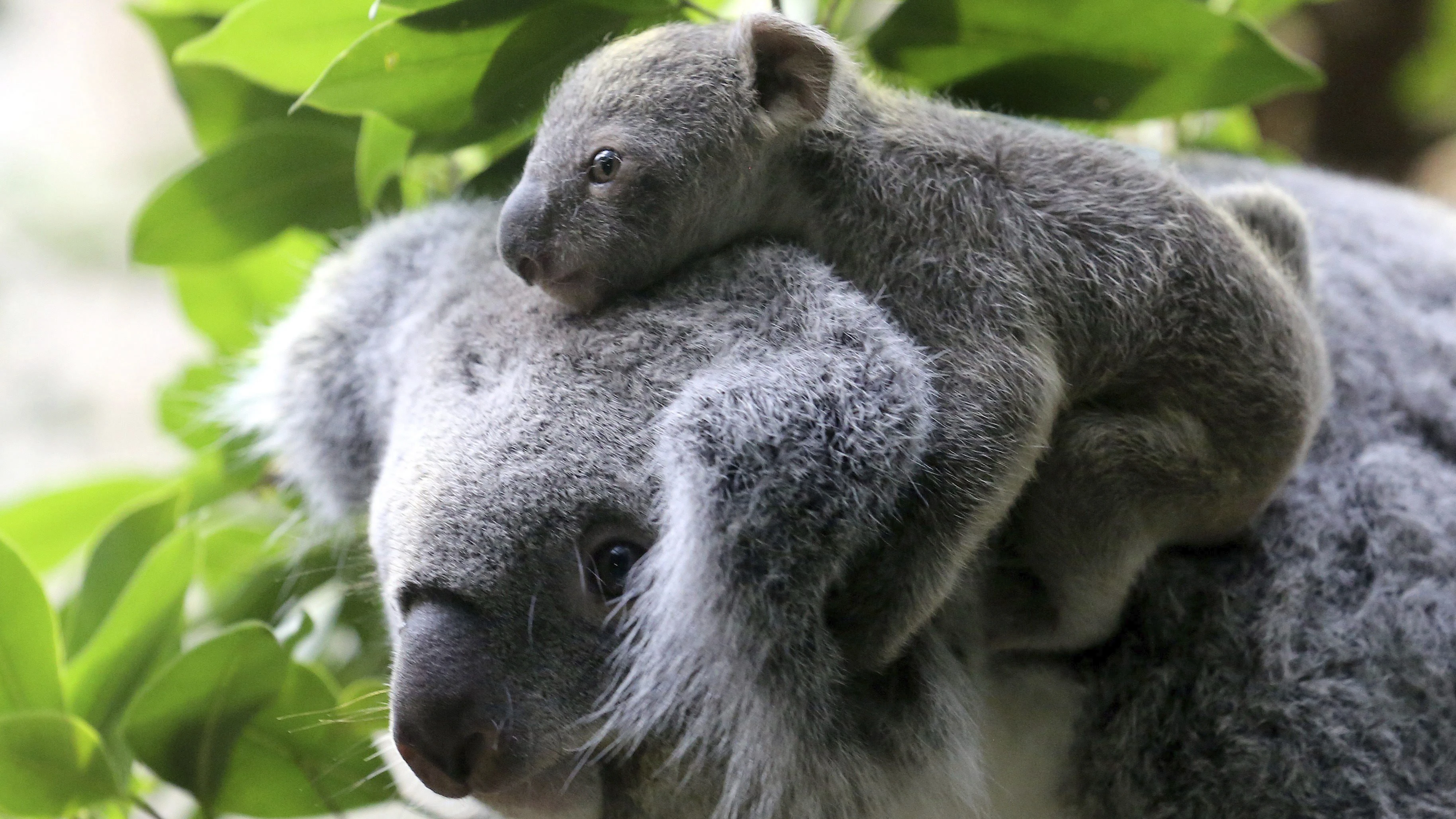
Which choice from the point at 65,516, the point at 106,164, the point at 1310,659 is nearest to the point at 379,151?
the point at 65,516

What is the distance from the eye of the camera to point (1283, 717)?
3.57 feet

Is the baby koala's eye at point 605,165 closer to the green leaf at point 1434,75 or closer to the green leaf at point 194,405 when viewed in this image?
the green leaf at point 194,405

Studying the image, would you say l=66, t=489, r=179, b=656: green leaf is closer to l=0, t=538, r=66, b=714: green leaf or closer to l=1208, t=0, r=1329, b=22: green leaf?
l=0, t=538, r=66, b=714: green leaf

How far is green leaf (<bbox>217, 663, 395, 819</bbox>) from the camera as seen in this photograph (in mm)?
1316

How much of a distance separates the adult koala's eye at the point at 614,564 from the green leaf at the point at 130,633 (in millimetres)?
699

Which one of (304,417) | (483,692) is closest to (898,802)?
(483,692)

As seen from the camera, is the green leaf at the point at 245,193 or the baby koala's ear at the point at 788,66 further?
the green leaf at the point at 245,193

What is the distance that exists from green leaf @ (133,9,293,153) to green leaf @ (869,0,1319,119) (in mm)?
979

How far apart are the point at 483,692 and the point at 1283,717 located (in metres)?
0.78

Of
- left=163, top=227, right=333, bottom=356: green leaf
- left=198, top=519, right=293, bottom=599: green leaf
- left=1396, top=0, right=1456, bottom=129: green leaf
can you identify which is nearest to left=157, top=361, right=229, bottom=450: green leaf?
left=163, top=227, right=333, bottom=356: green leaf

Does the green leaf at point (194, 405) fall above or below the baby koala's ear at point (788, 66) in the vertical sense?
below

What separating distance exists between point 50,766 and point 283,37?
2.95 feet

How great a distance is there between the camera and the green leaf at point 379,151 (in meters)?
1.28

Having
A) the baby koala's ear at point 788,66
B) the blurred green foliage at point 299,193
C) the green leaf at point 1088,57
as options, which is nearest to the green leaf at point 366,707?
the blurred green foliage at point 299,193
